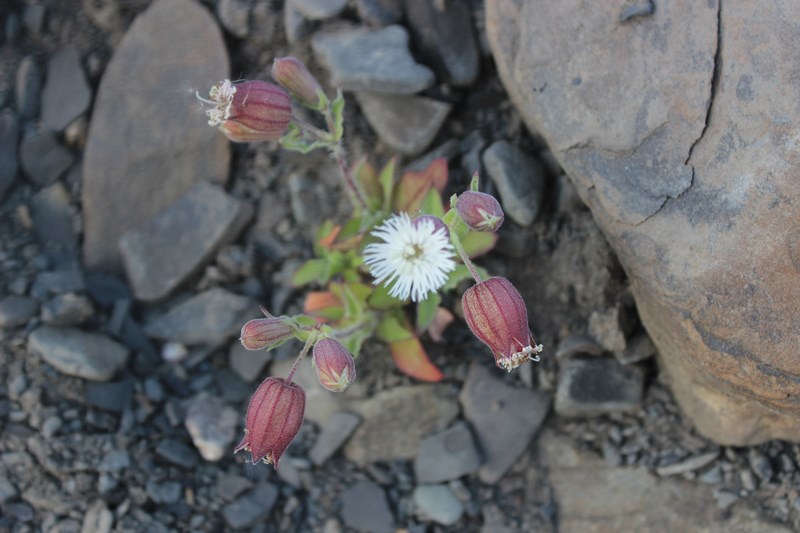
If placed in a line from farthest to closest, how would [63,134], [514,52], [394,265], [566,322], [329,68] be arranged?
[63,134]
[329,68]
[566,322]
[514,52]
[394,265]

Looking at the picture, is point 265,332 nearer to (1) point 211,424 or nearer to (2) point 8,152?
(1) point 211,424

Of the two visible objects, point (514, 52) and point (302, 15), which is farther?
point (302, 15)

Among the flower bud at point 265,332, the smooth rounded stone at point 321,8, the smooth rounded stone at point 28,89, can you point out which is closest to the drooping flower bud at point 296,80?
the smooth rounded stone at point 321,8

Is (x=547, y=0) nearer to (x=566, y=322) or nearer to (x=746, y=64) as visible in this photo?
(x=746, y=64)

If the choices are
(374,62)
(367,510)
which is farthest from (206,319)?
(374,62)

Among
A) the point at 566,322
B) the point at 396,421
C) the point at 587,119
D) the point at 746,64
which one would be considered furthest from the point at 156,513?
the point at 746,64

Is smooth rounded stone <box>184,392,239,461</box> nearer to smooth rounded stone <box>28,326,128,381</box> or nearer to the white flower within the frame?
smooth rounded stone <box>28,326,128,381</box>
